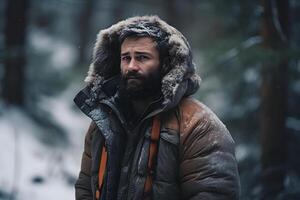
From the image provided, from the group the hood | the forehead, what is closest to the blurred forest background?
the hood

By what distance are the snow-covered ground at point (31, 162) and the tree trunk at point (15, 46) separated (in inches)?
18.5

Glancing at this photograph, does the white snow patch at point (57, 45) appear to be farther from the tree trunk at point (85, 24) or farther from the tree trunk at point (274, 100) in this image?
the tree trunk at point (274, 100)

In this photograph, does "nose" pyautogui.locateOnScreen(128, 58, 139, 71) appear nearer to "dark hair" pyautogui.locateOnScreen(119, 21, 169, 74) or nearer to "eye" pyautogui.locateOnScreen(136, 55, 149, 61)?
"eye" pyautogui.locateOnScreen(136, 55, 149, 61)

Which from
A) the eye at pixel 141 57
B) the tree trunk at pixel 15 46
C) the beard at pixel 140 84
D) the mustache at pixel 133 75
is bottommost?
the beard at pixel 140 84

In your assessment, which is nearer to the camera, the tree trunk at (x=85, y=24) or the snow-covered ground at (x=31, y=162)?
the snow-covered ground at (x=31, y=162)

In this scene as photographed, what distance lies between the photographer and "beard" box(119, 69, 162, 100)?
13.2ft

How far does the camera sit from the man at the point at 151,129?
12.0 feet

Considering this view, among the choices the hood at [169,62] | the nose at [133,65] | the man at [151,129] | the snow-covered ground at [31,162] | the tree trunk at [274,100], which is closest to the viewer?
the man at [151,129]

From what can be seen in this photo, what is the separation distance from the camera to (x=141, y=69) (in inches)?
158

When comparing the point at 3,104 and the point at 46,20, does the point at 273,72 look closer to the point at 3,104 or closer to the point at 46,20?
the point at 3,104

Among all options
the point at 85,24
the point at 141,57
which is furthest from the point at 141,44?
the point at 85,24

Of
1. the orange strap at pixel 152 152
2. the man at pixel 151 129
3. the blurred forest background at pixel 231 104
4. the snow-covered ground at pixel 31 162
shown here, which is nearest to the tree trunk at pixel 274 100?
the blurred forest background at pixel 231 104

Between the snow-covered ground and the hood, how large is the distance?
5119mm

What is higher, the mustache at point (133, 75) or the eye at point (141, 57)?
the eye at point (141, 57)
